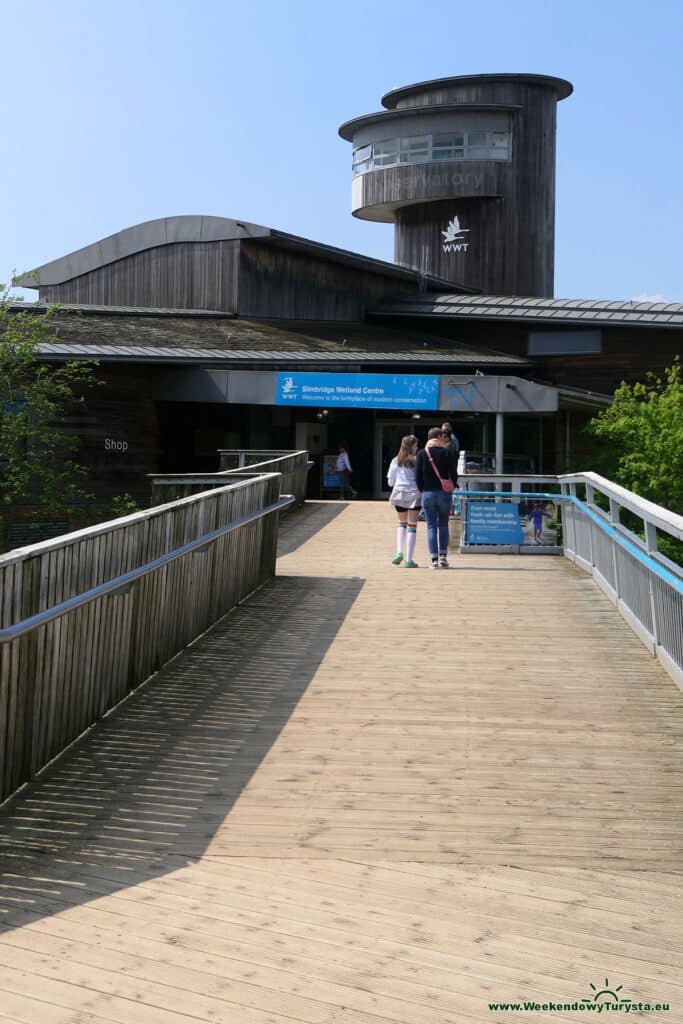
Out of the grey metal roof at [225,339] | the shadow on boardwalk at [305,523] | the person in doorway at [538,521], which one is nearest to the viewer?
the person in doorway at [538,521]

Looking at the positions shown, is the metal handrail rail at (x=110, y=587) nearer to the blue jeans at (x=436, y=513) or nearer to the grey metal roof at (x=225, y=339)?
the blue jeans at (x=436, y=513)

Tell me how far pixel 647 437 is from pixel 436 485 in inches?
1115

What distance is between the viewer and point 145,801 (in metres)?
6.05

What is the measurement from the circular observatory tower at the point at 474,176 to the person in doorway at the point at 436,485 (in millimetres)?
35181

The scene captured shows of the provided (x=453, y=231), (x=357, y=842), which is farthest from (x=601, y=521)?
(x=453, y=231)

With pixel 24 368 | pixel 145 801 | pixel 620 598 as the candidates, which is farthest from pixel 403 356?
pixel 145 801

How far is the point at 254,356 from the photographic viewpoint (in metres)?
32.2

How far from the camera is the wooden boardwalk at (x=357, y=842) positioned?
408 centimetres

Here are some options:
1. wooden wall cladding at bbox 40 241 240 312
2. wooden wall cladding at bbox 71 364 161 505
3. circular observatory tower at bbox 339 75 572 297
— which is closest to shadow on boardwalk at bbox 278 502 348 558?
wooden wall cladding at bbox 71 364 161 505

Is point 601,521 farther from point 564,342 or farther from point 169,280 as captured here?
point 169,280

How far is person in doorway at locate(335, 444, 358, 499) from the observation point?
1263 inches

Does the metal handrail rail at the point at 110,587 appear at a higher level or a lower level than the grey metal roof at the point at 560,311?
lower

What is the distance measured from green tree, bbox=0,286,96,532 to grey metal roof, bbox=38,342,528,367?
1.58 ft

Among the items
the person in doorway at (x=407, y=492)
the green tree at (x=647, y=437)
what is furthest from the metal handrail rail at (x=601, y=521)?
the green tree at (x=647, y=437)
